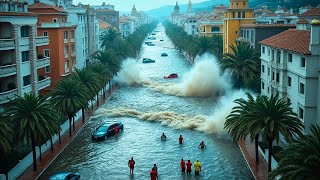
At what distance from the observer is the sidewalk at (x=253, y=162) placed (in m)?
39.1

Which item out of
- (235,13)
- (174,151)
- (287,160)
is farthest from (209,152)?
(235,13)

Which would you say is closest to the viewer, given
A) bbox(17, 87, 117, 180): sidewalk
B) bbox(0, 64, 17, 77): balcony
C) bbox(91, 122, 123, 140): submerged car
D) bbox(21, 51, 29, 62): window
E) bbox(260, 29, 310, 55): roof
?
bbox(17, 87, 117, 180): sidewalk

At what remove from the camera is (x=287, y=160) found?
86.0ft

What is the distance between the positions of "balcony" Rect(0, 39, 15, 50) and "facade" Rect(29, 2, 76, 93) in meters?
20.3

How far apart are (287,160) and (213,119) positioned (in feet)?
99.4

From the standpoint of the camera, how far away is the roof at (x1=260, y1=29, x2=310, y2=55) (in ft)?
152

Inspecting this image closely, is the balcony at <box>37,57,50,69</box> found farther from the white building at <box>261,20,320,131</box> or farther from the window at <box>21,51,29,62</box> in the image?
the white building at <box>261,20,320,131</box>

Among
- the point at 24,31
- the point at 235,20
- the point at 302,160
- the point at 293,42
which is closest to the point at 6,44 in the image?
the point at 24,31

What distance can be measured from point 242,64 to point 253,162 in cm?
3074

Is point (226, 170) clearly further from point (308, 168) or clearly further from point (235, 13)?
point (235, 13)

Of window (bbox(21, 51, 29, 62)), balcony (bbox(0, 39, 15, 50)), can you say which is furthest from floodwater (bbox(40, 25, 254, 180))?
balcony (bbox(0, 39, 15, 50))

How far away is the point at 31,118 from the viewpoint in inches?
1533

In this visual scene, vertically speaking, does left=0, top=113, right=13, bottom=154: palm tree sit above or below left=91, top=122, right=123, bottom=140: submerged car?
above

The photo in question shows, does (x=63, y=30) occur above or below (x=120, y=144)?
above
